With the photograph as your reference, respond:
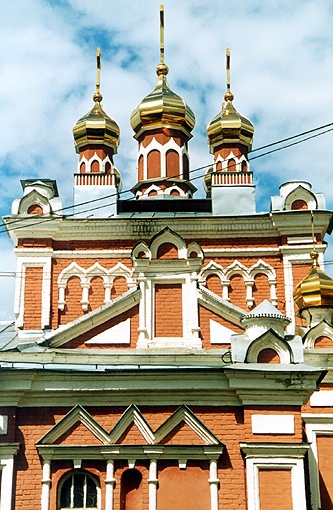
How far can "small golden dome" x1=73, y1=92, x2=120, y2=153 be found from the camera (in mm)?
21656

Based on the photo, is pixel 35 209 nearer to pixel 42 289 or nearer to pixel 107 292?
pixel 42 289

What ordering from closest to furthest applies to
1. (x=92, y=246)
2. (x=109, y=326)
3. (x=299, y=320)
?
(x=109, y=326)
(x=299, y=320)
(x=92, y=246)

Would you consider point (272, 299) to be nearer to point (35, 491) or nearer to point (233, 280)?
point (233, 280)

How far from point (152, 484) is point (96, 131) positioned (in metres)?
12.4

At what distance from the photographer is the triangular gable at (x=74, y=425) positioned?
10969mm

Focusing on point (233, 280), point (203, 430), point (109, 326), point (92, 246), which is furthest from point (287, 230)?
point (203, 430)

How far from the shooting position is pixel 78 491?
35.7 ft

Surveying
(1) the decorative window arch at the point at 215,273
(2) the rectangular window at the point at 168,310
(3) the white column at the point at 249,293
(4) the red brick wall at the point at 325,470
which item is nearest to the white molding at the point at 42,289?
(1) the decorative window arch at the point at 215,273

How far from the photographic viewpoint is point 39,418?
36.6ft

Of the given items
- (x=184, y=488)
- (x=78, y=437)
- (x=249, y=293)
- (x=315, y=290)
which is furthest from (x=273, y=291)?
(x=78, y=437)

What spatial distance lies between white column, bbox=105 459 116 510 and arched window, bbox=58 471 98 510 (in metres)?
0.19

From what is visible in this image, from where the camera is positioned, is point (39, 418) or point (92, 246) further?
point (92, 246)

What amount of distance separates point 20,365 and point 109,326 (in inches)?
61.8

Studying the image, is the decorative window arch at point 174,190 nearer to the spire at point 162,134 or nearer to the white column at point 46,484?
the spire at point 162,134
